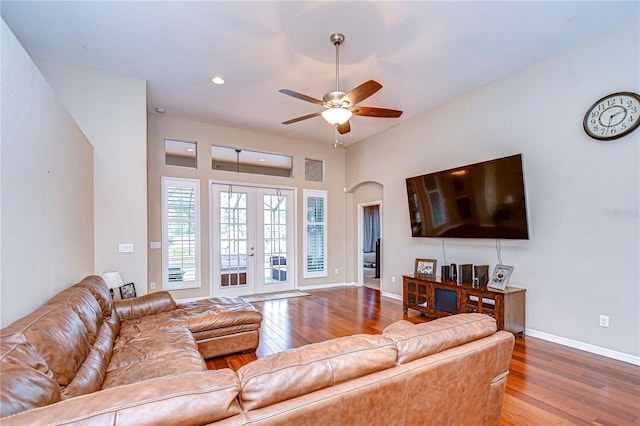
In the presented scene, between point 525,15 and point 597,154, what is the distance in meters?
1.65

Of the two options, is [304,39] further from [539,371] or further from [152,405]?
[539,371]

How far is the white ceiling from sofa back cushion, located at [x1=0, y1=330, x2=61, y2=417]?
9.22 feet

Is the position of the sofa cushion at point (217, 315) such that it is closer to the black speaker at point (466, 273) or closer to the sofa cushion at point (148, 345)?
the sofa cushion at point (148, 345)

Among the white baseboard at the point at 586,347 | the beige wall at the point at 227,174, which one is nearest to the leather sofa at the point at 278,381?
the white baseboard at the point at 586,347

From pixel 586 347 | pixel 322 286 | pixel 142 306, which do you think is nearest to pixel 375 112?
pixel 142 306

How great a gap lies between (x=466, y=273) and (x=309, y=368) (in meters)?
3.74

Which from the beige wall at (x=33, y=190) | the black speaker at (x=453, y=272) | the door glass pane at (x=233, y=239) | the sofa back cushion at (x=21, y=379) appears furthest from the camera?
the door glass pane at (x=233, y=239)

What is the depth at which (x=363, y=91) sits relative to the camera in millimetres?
2789

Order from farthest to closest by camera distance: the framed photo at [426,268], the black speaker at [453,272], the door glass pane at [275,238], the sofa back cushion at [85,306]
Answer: the door glass pane at [275,238] < the framed photo at [426,268] < the black speaker at [453,272] < the sofa back cushion at [85,306]

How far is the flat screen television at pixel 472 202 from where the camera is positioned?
144 inches

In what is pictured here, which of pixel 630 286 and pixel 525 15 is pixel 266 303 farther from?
pixel 525 15

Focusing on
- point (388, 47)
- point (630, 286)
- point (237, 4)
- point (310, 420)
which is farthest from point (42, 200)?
point (630, 286)

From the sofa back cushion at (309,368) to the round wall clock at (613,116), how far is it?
3.49 m

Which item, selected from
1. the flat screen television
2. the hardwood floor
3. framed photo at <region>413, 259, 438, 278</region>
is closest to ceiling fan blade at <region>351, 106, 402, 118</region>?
the flat screen television
